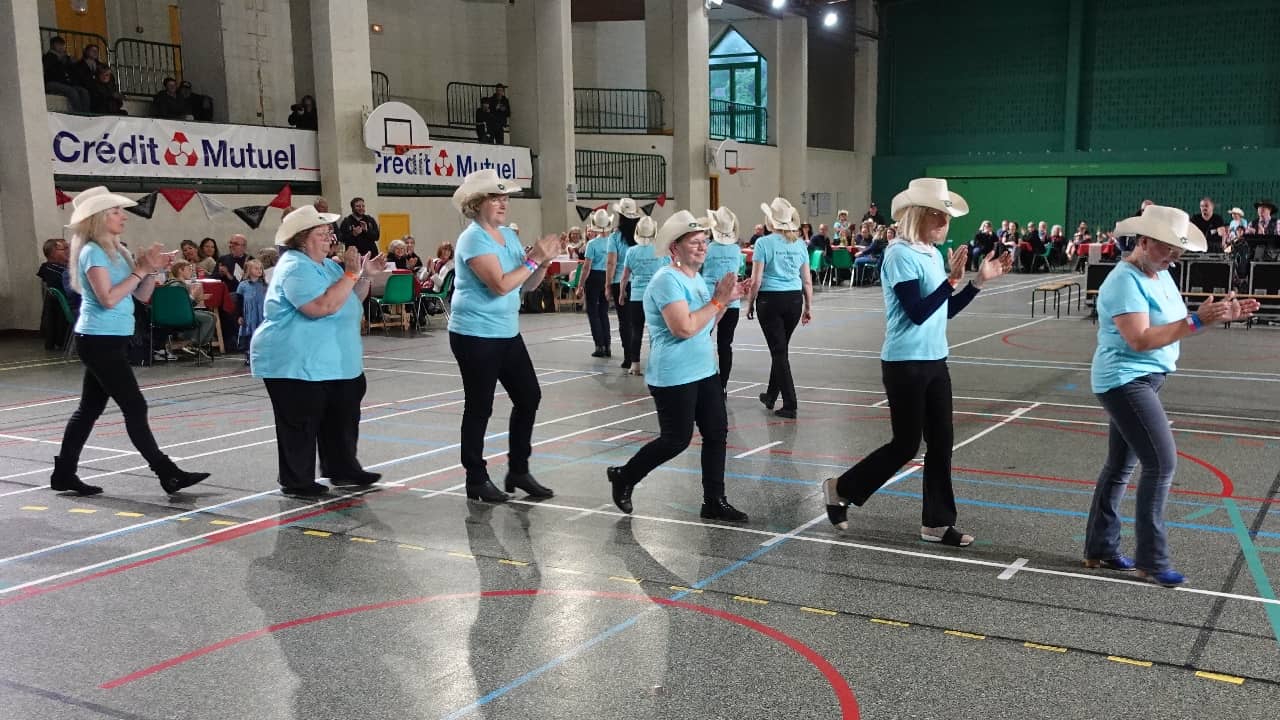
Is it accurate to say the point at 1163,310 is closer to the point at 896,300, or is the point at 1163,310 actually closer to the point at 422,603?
the point at 896,300

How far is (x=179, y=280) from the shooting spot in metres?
13.3

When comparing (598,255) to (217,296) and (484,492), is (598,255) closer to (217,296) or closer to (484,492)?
(217,296)

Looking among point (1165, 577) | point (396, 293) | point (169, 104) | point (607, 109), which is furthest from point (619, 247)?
point (607, 109)

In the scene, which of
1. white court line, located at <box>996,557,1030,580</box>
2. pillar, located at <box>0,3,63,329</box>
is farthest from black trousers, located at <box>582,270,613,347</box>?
white court line, located at <box>996,557,1030,580</box>

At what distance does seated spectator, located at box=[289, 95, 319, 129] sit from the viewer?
62.7 feet

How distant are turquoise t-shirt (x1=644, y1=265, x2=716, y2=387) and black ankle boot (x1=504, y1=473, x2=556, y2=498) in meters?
1.14

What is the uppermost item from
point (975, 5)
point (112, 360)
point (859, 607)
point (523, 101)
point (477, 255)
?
point (975, 5)

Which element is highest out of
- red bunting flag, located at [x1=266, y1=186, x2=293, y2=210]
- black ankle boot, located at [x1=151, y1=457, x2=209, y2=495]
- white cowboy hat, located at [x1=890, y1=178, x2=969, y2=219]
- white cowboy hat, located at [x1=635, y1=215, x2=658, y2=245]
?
red bunting flag, located at [x1=266, y1=186, x2=293, y2=210]

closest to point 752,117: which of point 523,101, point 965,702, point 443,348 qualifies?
point 523,101

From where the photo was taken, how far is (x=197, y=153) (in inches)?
670

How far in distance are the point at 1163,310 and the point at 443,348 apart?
10.5 m

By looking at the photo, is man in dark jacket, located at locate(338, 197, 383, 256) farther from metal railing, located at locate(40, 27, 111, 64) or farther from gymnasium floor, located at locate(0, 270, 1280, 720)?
gymnasium floor, located at locate(0, 270, 1280, 720)

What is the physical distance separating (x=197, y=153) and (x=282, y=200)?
148cm

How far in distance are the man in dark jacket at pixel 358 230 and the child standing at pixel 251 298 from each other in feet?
10.9
